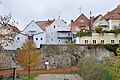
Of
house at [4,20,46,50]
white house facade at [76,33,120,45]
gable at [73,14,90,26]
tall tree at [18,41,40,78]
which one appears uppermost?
gable at [73,14,90,26]

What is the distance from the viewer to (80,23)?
Answer: 219 feet

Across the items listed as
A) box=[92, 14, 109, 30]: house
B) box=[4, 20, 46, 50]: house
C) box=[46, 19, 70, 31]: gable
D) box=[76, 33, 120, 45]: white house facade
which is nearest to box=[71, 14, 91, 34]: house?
box=[92, 14, 109, 30]: house

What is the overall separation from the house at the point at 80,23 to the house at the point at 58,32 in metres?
1.60

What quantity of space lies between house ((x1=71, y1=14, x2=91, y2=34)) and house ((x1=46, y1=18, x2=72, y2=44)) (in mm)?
1605

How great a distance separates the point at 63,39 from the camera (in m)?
67.6

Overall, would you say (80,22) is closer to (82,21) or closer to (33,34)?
(82,21)

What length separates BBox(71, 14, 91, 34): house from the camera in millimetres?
66125

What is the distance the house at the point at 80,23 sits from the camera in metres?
66.1

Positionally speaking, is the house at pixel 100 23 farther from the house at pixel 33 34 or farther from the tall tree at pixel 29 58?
the tall tree at pixel 29 58

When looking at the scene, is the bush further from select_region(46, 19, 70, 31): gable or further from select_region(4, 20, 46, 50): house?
select_region(46, 19, 70, 31): gable

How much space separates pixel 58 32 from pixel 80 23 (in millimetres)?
5452

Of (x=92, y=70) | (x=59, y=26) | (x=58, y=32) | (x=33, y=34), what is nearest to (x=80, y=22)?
(x=59, y=26)

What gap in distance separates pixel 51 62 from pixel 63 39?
795 inches

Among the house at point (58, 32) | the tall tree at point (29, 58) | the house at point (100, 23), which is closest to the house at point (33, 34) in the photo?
the house at point (58, 32)
